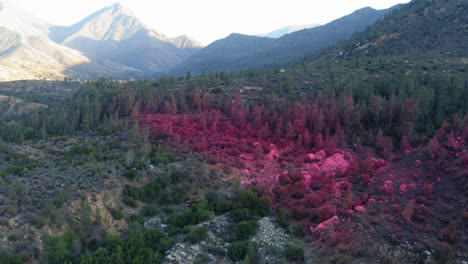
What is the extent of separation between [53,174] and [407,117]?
81.6 feet

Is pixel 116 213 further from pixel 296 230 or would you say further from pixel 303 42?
pixel 303 42

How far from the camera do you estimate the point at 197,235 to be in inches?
502

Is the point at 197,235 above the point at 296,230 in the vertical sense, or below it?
above

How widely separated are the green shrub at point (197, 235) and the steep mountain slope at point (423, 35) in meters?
49.3

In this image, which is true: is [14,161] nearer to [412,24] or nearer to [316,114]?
[316,114]

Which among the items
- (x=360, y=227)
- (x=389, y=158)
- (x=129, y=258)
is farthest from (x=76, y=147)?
(x=389, y=158)

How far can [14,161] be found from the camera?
70.8 ft

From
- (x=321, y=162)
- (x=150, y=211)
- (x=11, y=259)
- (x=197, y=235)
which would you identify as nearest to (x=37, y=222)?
(x=11, y=259)

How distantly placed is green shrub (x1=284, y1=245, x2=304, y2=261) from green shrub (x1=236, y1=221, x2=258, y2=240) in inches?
70.7

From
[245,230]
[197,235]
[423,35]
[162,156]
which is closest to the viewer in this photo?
[197,235]

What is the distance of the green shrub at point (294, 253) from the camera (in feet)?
38.3

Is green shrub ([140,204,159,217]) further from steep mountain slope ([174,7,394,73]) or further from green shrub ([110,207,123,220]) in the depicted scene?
steep mountain slope ([174,7,394,73])

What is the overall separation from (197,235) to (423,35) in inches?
2515

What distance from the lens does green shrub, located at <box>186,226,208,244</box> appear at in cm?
1268
